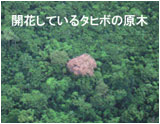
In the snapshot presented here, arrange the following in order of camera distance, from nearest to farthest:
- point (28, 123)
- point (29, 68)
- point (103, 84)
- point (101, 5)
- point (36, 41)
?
point (28, 123) → point (103, 84) → point (29, 68) → point (36, 41) → point (101, 5)

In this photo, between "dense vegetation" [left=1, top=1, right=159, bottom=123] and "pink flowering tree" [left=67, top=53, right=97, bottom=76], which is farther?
"pink flowering tree" [left=67, top=53, right=97, bottom=76]

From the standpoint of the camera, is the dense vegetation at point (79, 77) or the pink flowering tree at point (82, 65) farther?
the pink flowering tree at point (82, 65)

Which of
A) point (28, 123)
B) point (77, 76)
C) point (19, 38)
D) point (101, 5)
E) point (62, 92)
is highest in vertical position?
point (101, 5)

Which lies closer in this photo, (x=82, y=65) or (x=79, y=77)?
(x=82, y=65)

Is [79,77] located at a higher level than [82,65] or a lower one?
lower

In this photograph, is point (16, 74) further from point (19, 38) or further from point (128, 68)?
point (128, 68)

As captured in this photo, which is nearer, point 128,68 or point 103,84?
point 103,84

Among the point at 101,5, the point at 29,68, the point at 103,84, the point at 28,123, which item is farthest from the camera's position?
the point at 101,5

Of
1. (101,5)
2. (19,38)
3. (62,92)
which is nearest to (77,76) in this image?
(62,92)
